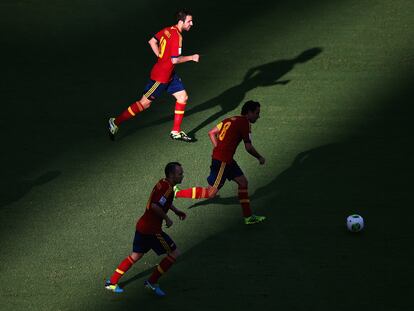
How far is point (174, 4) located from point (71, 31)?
2.59 metres

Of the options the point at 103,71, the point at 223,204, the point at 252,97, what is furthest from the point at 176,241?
the point at 103,71

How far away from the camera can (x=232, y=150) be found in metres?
17.1

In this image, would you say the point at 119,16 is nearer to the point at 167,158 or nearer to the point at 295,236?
the point at 167,158

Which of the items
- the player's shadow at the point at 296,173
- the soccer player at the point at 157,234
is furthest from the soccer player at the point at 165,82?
the soccer player at the point at 157,234

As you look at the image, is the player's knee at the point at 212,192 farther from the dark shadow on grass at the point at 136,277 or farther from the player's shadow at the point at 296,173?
the dark shadow on grass at the point at 136,277

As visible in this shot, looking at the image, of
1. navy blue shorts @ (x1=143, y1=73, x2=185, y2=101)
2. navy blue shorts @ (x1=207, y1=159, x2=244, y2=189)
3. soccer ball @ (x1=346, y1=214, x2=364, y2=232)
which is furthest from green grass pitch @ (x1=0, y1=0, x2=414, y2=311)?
navy blue shorts @ (x1=143, y1=73, x2=185, y2=101)

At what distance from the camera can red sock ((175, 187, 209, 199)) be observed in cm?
1752

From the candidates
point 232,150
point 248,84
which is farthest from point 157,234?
point 248,84

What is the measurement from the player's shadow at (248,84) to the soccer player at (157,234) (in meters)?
5.07

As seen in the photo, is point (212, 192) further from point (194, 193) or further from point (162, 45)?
point (162, 45)

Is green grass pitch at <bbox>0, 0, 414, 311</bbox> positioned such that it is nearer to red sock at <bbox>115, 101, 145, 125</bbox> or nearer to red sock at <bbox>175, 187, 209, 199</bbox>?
red sock at <bbox>175, 187, 209, 199</bbox>

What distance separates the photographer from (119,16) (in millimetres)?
24766

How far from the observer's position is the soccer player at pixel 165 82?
19391 mm

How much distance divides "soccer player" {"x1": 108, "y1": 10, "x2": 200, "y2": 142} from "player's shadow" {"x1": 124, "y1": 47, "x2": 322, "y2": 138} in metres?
0.51
